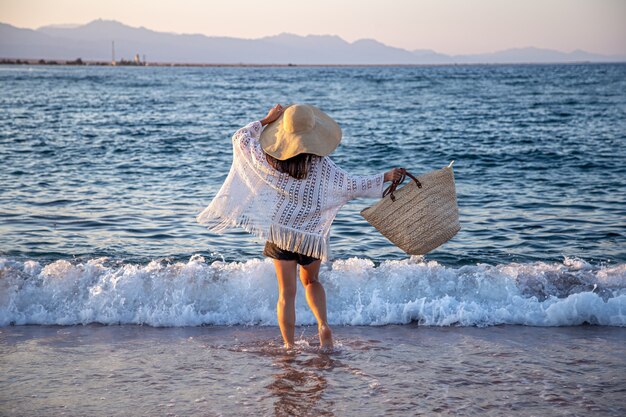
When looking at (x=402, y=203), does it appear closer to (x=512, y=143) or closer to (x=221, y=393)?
(x=221, y=393)

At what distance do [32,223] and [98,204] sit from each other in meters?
1.37

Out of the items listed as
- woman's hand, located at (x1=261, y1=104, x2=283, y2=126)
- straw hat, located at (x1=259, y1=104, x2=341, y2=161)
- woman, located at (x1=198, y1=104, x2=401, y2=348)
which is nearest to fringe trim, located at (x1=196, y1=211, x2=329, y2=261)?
woman, located at (x1=198, y1=104, x2=401, y2=348)

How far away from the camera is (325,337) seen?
4.91 m

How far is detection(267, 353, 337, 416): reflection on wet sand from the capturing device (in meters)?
3.99

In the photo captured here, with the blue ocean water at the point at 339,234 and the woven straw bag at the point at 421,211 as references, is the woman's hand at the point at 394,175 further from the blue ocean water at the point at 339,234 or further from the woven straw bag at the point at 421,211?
the blue ocean water at the point at 339,234

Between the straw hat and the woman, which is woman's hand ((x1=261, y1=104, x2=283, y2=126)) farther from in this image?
the straw hat

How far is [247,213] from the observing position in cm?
470

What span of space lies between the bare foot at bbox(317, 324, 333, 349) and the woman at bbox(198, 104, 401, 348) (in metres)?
0.06

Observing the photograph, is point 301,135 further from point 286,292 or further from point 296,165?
point 286,292

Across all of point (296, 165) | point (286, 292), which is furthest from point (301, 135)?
point (286, 292)

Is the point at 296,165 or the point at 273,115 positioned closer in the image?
the point at 296,165

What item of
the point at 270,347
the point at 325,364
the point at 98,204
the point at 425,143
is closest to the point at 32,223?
the point at 98,204

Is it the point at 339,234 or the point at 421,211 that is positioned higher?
the point at 421,211

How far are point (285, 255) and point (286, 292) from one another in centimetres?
27
